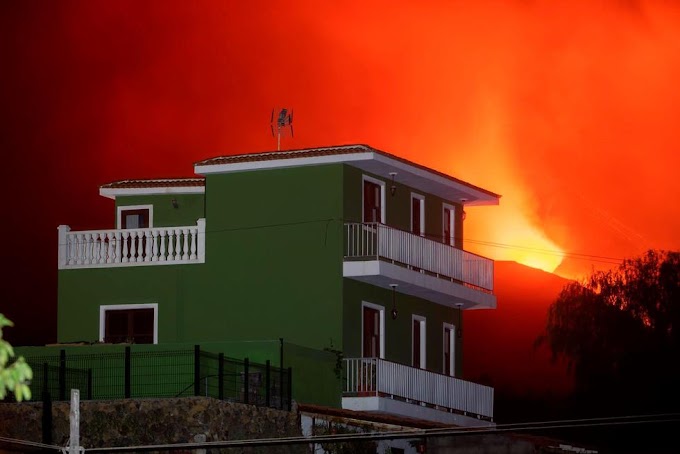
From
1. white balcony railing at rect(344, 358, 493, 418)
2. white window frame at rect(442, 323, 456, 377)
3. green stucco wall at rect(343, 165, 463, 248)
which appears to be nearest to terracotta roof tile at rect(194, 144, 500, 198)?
green stucco wall at rect(343, 165, 463, 248)

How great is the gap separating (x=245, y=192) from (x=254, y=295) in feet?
10.2

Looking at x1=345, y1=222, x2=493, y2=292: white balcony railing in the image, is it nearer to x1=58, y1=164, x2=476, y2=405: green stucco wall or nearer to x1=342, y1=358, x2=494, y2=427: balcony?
x1=58, y1=164, x2=476, y2=405: green stucco wall

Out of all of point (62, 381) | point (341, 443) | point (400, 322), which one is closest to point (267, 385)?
point (341, 443)

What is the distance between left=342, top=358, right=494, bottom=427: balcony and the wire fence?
3628 millimetres

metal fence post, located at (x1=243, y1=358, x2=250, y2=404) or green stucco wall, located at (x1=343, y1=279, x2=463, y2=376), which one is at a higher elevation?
green stucco wall, located at (x1=343, y1=279, x2=463, y2=376)

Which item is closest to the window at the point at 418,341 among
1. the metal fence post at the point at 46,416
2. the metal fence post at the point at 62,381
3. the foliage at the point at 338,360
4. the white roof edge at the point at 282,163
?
the foliage at the point at 338,360

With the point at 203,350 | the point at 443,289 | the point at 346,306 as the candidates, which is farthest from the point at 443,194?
the point at 203,350

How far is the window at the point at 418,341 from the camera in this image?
2227 inches

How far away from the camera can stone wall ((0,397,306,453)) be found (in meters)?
45.3

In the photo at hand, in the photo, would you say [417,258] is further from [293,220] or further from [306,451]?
[306,451]

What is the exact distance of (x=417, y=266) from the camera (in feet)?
180

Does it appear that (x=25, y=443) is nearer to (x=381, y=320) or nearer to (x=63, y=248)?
(x=63, y=248)

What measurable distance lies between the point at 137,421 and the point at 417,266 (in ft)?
39.7

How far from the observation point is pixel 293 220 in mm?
53875
